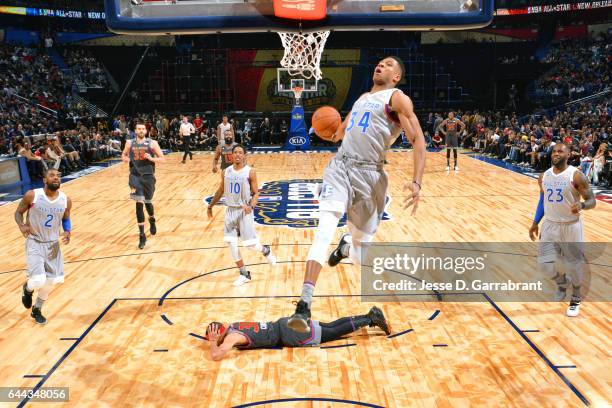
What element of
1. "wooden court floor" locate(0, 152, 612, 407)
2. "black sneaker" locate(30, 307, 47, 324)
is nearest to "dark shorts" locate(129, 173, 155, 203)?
"wooden court floor" locate(0, 152, 612, 407)

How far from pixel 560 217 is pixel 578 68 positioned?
91.5 feet

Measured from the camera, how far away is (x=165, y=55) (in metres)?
32.6

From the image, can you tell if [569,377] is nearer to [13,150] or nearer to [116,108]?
[13,150]

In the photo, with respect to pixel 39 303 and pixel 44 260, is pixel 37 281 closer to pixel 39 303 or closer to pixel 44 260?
pixel 44 260

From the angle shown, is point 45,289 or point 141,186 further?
point 141,186

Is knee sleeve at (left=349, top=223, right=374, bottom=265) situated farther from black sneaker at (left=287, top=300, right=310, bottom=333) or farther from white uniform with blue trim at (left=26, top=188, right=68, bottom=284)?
white uniform with blue trim at (left=26, top=188, right=68, bottom=284)

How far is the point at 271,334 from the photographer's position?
5422mm

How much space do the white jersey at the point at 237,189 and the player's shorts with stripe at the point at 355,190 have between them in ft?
9.56

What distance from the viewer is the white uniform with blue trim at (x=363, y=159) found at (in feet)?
14.6

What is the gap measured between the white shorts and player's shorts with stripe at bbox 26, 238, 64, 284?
5.32m

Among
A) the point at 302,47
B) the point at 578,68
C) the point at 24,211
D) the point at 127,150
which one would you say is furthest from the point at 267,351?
the point at 578,68

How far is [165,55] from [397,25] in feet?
84.0

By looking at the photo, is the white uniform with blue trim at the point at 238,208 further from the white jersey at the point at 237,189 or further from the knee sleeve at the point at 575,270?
the knee sleeve at the point at 575,270

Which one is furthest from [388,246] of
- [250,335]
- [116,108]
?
[116,108]
